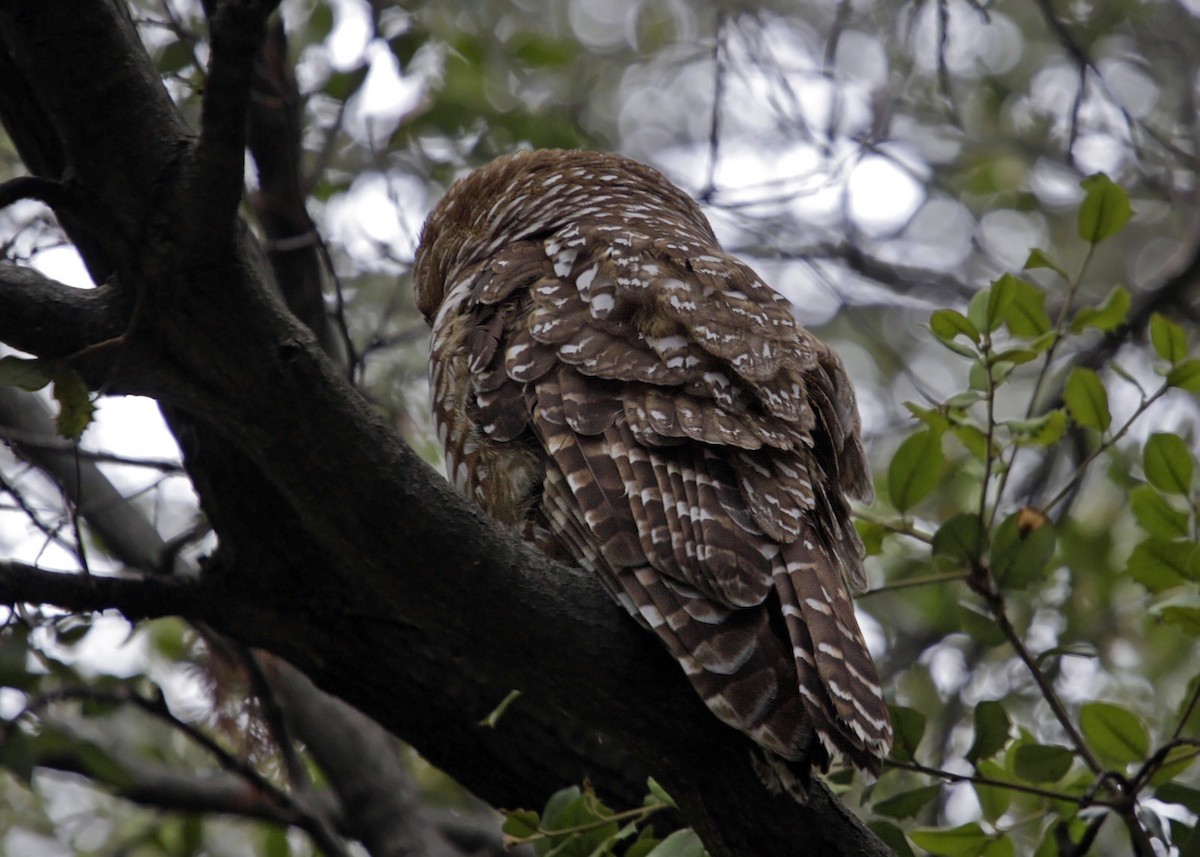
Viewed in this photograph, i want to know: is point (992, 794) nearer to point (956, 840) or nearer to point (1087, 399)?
point (956, 840)

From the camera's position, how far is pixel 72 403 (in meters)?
2.11

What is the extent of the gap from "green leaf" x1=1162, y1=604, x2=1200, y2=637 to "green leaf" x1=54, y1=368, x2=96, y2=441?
2.11m

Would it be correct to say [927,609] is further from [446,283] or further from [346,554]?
[346,554]

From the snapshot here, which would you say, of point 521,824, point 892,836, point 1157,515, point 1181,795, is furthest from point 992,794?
point 521,824

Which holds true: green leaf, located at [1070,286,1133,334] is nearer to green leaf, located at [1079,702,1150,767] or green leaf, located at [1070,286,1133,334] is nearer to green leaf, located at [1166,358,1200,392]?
green leaf, located at [1166,358,1200,392]

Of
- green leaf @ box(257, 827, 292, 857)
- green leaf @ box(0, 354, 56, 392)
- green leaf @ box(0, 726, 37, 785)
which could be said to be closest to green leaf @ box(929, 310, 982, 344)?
green leaf @ box(0, 354, 56, 392)

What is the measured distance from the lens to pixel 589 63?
6.96 m

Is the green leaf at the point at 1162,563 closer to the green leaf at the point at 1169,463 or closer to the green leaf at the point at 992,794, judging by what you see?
the green leaf at the point at 1169,463

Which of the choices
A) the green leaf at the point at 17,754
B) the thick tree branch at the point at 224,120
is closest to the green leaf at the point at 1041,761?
the thick tree branch at the point at 224,120

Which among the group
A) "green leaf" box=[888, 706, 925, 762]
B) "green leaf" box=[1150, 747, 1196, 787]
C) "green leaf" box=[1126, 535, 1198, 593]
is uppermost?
"green leaf" box=[1126, 535, 1198, 593]

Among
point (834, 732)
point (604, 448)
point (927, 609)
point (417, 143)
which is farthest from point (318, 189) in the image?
point (834, 732)

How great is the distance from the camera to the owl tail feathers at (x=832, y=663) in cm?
197

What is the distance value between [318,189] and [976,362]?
2.65 metres

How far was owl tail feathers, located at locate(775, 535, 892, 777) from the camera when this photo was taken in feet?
6.48
